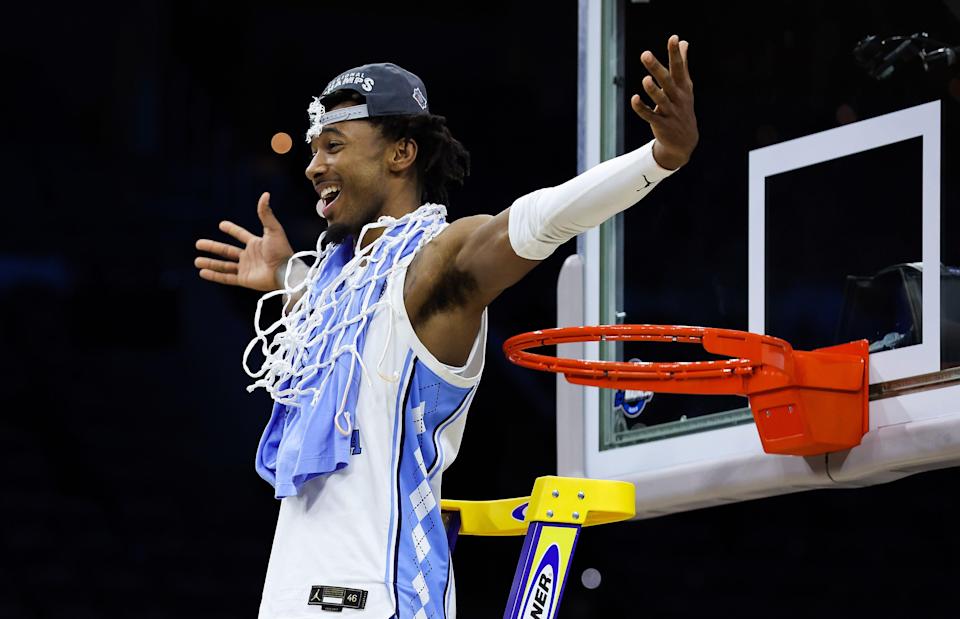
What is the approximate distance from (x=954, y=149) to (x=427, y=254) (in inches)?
31.1

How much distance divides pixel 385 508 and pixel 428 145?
57 centimetres

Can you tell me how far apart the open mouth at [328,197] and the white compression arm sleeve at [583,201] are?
0.43 m

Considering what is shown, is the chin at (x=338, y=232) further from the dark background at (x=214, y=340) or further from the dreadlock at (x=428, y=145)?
the dark background at (x=214, y=340)

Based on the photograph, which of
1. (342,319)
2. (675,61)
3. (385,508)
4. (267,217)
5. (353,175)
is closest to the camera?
(675,61)

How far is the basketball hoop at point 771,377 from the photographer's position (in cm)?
190

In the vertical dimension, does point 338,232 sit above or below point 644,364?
above

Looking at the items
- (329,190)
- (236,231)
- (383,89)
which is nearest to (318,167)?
(329,190)

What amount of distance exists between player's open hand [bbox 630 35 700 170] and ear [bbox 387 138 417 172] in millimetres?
530

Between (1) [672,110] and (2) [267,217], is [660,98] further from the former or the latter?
(2) [267,217]

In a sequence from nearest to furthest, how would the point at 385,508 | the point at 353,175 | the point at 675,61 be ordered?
the point at 675,61, the point at 385,508, the point at 353,175

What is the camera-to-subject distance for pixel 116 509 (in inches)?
205

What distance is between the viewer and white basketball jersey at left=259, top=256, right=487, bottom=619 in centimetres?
164

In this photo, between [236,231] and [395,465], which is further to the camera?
[236,231]

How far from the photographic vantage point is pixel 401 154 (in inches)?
76.4
